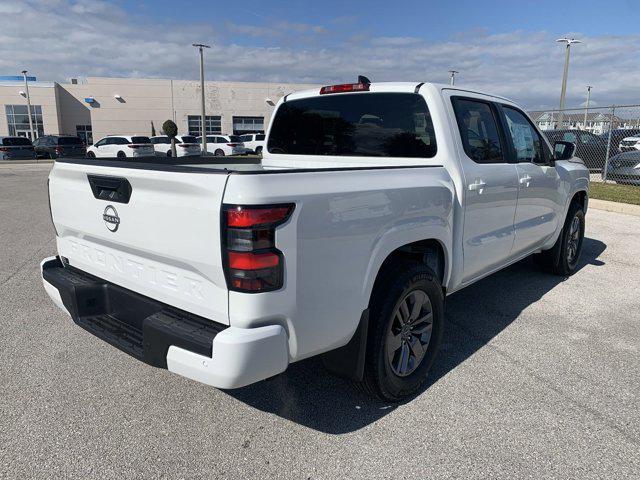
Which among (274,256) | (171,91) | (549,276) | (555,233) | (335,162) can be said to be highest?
(171,91)

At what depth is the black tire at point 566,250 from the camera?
18.2 feet

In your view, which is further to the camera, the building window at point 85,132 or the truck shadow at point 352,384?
the building window at point 85,132

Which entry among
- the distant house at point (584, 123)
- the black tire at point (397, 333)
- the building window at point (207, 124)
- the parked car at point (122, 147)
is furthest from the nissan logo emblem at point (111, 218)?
the building window at point (207, 124)

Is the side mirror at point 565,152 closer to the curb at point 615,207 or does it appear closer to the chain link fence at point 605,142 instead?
the curb at point 615,207

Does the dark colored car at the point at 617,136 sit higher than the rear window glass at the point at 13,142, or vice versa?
the dark colored car at the point at 617,136

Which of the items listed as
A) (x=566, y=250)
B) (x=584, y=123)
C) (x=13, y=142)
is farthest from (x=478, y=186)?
(x=13, y=142)

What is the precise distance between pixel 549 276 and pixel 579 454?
3577 millimetres

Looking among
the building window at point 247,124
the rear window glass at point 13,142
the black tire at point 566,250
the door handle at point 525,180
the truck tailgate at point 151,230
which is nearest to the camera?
the truck tailgate at point 151,230

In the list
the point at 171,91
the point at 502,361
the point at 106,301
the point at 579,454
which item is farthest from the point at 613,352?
the point at 171,91

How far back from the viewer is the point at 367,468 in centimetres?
242

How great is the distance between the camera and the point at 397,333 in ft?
9.68

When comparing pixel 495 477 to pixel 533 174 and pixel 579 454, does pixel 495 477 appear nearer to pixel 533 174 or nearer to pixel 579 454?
pixel 579 454

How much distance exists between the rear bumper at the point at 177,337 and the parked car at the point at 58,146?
3317 cm

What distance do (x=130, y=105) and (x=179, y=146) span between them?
2950 cm
